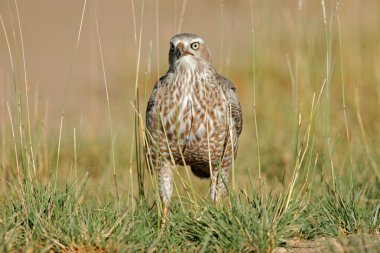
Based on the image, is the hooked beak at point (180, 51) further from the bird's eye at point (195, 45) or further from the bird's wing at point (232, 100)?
the bird's wing at point (232, 100)

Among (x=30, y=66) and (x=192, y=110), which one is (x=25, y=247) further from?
(x=30, y=66)

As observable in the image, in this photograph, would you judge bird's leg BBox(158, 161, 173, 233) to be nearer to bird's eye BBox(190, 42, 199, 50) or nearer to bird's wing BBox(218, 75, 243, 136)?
bird's wing BBox(218, 75, 243, 136)

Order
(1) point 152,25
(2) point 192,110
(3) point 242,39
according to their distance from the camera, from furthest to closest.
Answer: (1) point 152,25
(3) point 242,39
(2) point 192,110

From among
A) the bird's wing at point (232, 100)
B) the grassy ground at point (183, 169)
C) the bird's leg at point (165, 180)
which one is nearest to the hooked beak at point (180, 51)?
the grassy ground at point (183, 169)

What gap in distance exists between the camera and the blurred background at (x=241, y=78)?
5.61 metres

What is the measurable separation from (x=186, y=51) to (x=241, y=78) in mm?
4834

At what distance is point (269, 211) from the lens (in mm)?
4199

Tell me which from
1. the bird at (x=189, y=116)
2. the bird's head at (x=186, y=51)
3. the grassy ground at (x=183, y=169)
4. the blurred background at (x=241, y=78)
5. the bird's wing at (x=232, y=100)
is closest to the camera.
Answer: the grassy ground at (x=183, y=169)

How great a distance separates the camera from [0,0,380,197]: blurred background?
561 cm

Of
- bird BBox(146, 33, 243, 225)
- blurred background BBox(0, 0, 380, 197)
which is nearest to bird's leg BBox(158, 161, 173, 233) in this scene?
bird BBox(146, 33, 243, 225)

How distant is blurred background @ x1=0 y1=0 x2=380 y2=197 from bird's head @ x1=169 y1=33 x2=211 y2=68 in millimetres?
158

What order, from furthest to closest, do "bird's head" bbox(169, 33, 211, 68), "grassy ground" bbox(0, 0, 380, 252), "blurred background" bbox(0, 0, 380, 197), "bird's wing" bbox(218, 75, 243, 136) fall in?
"blurred background" bbox(0, 0, 380, 197)
"bird's wing" bbox(218, 75, 243, 136)
"bird's head" bbox(169, 33, 211, 68)
"grassy ground" bbox(0, 0, 380, 252)

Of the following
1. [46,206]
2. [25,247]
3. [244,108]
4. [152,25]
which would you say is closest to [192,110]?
[46,206]

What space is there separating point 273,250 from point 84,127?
4.58m
